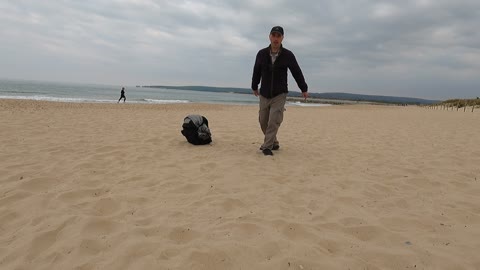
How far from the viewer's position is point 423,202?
3.15 m

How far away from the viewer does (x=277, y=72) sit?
16.4ft

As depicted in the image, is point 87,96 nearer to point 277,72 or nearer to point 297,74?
point 277,72

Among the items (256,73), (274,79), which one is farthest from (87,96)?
(274,79)

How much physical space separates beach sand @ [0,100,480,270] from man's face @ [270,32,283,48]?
6.04 feet

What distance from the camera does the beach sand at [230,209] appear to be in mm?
2100

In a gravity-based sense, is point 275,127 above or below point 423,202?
above

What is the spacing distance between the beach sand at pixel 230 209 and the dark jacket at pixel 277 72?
112 cm

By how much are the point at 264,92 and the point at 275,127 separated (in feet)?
2.07

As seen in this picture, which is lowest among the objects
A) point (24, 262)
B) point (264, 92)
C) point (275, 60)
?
point (24, 262)

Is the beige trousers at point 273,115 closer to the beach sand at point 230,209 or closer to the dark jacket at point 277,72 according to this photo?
the dark jacket at point 277,72

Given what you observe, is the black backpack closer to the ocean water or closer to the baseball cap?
the baseball cap

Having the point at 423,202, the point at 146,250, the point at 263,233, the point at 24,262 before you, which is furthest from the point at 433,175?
the point at 24,262

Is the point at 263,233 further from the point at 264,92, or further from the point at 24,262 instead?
the point at 264,92

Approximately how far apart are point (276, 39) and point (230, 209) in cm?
302
